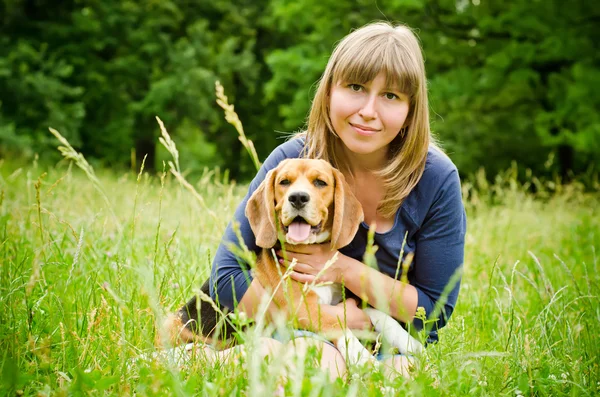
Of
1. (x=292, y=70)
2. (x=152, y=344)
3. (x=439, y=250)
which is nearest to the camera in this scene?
(x=152, y=344)

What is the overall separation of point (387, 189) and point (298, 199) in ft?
1.77

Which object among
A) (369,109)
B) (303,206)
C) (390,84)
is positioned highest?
(390,84)

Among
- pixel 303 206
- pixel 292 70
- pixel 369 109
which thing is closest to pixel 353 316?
pixel 303 206

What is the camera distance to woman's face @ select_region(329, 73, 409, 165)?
287 centimetres

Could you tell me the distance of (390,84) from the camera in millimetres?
2883

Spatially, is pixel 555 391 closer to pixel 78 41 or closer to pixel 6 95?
pixel 6 95

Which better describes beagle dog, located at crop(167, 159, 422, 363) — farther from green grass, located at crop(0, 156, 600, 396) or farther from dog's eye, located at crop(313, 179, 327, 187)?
green grass, located at crop(0, 156, 600, 396)

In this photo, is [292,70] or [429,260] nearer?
[429,260]

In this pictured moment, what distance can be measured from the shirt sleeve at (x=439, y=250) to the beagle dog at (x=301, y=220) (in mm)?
310

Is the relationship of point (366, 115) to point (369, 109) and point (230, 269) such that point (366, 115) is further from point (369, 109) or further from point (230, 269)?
point (230, 269)

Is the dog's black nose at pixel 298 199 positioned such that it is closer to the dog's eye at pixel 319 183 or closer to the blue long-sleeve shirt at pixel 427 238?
the dog's eye at pixel 319 183

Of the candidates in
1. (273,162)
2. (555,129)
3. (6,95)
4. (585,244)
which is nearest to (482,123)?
(555,129)

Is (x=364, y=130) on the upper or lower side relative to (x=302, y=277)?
upper

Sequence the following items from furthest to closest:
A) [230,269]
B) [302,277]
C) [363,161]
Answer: [363,161]
[230,269]
[302,277]
